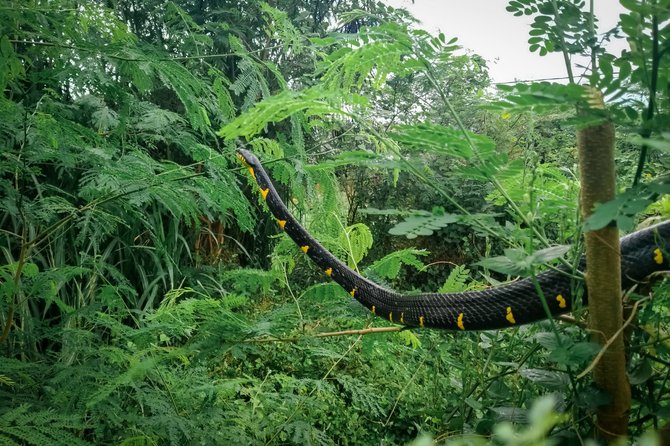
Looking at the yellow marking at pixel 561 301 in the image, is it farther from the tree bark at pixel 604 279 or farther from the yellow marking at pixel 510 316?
the tree bark at pixel 604 279

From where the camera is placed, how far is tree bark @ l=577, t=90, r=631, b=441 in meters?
0.67

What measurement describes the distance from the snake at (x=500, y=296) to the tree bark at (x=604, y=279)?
0.05 m

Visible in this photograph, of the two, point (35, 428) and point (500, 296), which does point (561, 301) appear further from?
point (35, 428)

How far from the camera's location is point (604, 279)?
731mm

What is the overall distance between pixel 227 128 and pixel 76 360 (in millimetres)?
1570

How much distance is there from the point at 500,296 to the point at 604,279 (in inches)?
16.7

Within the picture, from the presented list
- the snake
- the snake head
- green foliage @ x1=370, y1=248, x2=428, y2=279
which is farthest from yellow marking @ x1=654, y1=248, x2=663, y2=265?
the snake head

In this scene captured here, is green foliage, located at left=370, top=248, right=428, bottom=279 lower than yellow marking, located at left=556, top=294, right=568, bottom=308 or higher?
lower

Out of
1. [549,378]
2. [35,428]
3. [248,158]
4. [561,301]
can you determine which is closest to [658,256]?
[561,301]

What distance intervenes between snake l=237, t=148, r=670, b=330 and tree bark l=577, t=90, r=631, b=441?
5 cm

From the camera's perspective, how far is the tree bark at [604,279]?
673 millimetres

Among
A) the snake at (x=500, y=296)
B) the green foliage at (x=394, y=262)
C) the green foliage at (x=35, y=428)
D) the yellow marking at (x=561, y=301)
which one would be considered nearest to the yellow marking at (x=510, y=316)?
the snake at (x=500, y=296)

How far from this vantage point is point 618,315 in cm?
75

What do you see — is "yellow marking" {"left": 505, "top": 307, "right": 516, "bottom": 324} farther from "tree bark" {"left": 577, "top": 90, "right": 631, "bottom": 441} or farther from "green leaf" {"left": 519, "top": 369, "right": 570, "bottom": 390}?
"tree bark" {"left": 577, "top": 90, "right": 631, "bottom": 441}
